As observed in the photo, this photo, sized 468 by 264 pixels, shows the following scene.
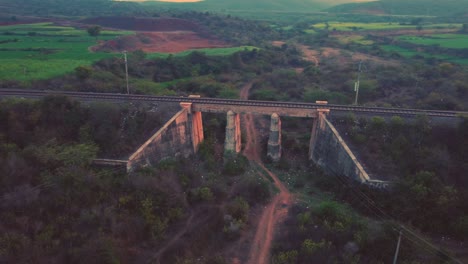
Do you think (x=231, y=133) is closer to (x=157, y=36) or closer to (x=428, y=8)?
(x=157, y=36)

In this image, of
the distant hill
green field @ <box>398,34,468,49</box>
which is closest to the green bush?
green field @ <box>398,34,468,49</box>

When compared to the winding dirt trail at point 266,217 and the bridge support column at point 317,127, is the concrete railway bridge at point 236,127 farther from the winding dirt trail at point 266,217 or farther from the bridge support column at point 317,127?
the winding dirt trail at point 266,217

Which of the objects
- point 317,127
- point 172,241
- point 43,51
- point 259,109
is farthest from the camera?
point 43,51

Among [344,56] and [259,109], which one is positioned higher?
[259,109]

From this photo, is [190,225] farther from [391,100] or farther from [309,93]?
[391,100]

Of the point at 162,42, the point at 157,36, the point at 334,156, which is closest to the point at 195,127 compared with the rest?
the point at 334,156

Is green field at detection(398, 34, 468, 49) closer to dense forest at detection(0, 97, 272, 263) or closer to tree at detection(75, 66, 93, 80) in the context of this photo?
dense forest at detection(0, 97, 272, 263)

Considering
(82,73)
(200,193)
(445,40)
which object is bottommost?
(200,193)
